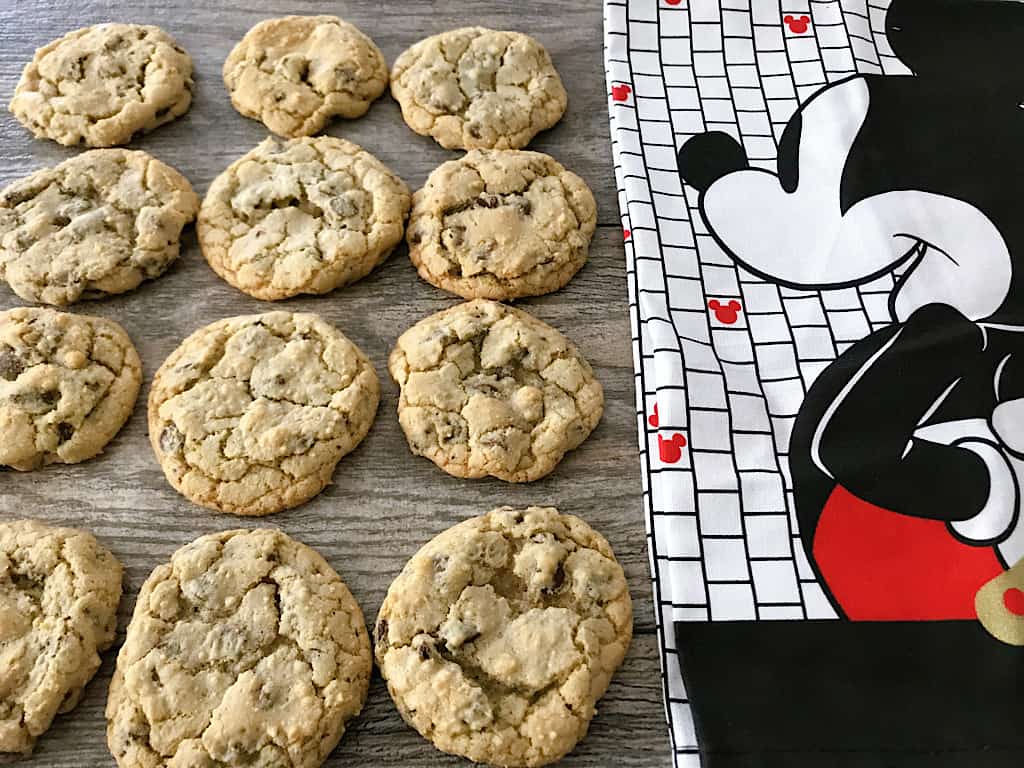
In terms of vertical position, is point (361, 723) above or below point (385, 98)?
below

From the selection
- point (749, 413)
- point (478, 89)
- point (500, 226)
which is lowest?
point (749, 413)

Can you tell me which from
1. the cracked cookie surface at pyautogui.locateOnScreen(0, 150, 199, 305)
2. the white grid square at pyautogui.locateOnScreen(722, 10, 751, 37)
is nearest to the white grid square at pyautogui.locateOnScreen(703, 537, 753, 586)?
the cracked cookie surface at pyautogui.locateOnScreen(0, 150, 199, 305)

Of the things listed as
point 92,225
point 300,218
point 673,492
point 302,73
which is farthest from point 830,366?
point 92,225

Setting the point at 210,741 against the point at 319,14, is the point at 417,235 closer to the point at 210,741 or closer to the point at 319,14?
the point at 319,14

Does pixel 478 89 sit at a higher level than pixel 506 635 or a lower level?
higher

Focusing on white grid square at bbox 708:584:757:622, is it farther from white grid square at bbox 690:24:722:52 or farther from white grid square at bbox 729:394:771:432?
white grid square at bbox 690:24:722:52

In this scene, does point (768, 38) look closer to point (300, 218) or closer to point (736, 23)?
point (736, 23)

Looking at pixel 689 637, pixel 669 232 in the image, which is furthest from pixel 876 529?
pixel 669 232
